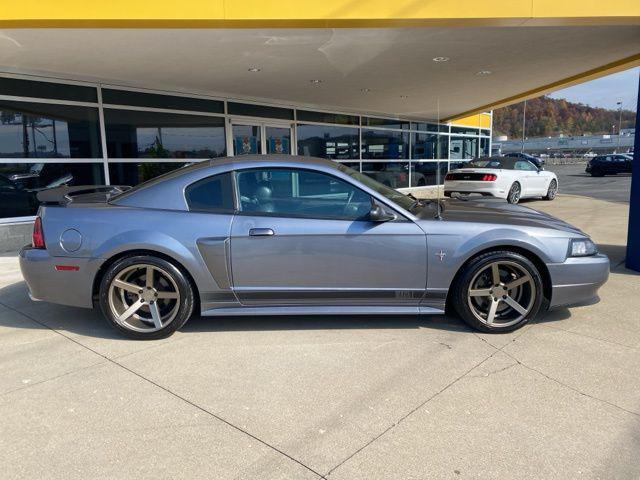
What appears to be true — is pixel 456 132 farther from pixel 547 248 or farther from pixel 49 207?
pixel 49 207

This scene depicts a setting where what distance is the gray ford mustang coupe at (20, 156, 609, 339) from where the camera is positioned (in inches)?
145

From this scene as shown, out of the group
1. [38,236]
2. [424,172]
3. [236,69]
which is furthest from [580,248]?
[424,172]

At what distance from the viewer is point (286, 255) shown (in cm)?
369

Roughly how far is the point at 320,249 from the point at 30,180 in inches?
251

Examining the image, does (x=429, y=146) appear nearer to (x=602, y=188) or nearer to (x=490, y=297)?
(x=602, y=188)

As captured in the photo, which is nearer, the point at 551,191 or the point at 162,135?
the point at 162,135

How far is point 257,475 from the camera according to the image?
2.18m

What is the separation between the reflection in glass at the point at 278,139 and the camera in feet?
38.1

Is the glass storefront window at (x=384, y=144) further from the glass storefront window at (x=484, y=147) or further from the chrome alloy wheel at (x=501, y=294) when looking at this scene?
the chrome alloy wheel at (x=501, y=294)

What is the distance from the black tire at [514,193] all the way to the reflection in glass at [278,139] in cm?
647

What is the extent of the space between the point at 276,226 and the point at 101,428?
6.17 ft

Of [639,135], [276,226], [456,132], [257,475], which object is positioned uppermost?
[456,132]

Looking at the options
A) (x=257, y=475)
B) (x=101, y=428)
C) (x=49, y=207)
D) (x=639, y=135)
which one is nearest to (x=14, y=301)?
(x=49, y=207)

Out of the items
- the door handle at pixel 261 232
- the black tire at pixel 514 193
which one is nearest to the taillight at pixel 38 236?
the door handle at pixel 261 232
